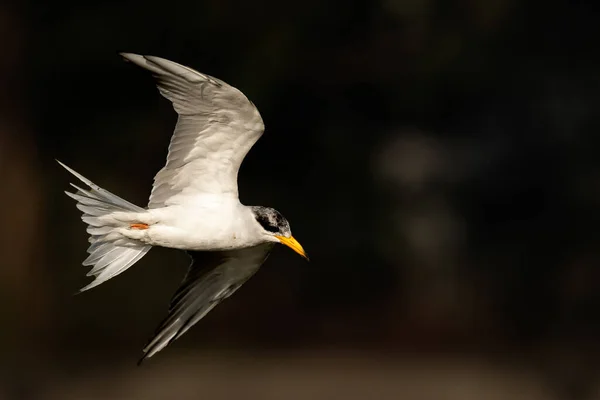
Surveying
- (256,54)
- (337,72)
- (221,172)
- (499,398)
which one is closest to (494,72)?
(337,72)

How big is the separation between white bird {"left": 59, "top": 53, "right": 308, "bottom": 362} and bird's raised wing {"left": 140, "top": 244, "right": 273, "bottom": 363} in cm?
16

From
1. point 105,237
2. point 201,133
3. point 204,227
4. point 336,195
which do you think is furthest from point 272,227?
point 336,195

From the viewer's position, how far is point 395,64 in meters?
13.9

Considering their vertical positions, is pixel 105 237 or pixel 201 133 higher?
pixel 201 133

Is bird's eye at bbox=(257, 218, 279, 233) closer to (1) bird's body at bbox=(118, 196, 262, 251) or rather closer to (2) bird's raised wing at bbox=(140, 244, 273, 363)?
(1) bird's body at bbox=(118, 196, 262, 251)

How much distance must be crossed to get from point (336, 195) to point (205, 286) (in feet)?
24.8

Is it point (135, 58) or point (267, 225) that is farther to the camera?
point (267, 225)

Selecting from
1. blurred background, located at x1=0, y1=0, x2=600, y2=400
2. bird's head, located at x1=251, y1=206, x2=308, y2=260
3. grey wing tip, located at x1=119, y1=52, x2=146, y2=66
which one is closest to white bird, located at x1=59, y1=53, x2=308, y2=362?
bird's head, located at x1=251, y1=206, x2=308, y2=260

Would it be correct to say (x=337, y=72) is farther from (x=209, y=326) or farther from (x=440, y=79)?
(x=209, y=326)

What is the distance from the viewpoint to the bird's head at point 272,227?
5398mm

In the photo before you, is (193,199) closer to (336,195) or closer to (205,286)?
(205,286)

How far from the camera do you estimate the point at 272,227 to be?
5422 mm

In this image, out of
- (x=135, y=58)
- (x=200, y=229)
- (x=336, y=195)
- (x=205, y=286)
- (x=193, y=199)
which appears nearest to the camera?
(x=135, y=58)

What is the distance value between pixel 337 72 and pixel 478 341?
3094 mm
